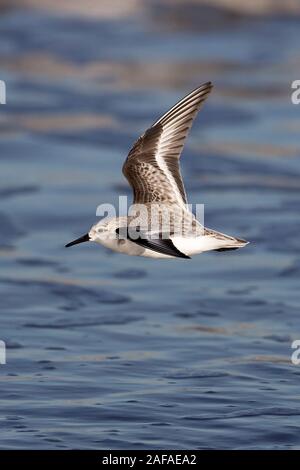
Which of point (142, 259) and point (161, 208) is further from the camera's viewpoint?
point (142, 259)

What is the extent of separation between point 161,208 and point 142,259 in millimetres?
5197

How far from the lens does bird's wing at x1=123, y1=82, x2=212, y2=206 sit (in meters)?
11.5

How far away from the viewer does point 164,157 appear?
11.8 metres

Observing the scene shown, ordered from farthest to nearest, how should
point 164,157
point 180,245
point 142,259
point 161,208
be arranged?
point 142,259 < point 164,157 < point 161,208 < point 180,245

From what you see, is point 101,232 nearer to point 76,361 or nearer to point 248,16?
point 76,361

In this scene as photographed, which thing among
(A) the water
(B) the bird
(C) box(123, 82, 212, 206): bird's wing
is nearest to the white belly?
(B) the bird

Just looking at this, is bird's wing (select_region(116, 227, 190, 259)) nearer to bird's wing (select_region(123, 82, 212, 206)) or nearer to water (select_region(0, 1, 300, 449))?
bird's wing (select_region(123, 82, 212, 206))

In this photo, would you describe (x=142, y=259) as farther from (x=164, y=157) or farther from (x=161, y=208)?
(x=161, y=208)

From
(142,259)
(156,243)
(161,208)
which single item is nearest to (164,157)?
(161,208)

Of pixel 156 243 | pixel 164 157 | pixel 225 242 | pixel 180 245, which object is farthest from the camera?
pixel 164 157

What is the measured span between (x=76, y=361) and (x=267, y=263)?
3.94 m

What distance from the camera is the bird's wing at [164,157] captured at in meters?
11.5

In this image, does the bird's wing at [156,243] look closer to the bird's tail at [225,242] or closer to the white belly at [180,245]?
the white belly at [180,245]
